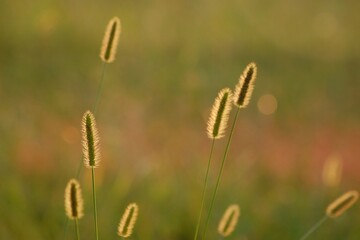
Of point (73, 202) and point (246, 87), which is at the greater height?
point (246, 87)

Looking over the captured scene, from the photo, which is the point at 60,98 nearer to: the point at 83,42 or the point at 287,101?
the point at 83,42

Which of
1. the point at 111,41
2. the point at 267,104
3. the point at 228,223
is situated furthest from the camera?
the point at 267,104

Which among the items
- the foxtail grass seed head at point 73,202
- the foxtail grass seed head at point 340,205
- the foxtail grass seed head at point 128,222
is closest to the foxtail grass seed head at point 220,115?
the foxtail grass seed head at point 128,222

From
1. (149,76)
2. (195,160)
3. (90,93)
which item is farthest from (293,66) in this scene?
(195,160)

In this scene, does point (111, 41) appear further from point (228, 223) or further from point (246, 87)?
point (228, 223)

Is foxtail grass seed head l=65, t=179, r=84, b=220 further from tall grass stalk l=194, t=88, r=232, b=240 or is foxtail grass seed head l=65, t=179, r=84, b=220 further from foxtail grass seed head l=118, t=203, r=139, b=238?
tall grass stalk l=194, t=88, r=232, b=240

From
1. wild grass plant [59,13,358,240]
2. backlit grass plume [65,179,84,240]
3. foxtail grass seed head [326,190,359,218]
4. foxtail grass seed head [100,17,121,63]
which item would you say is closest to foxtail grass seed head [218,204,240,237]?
wild grass plant [59,13,358,240]

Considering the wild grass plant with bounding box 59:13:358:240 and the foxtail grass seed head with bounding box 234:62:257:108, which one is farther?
the foxtail grass seed head with bounding box 234:62:257:108

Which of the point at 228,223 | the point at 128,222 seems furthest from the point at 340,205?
the point at 128,222
